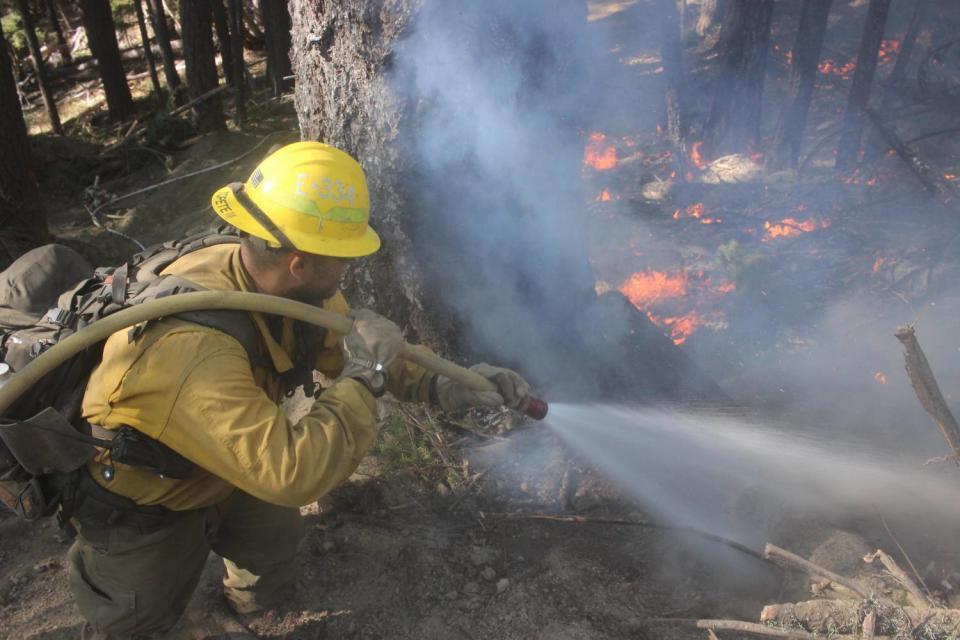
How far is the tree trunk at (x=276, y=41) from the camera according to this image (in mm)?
11802

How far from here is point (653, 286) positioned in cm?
695

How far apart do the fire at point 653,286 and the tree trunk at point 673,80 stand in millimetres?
3176

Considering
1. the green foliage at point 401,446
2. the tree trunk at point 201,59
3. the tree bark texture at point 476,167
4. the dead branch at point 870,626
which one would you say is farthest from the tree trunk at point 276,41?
the dead branch at point 870,626

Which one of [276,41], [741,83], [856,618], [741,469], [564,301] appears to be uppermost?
[276,41]

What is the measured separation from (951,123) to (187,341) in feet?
34.8

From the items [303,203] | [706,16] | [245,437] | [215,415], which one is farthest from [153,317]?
[706,16]

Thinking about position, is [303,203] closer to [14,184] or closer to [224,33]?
[14,184]

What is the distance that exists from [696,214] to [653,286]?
72.7 inches

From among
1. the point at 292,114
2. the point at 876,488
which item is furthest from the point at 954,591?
the point at 292,114

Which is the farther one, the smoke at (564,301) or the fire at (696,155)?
the fire at (696,155)

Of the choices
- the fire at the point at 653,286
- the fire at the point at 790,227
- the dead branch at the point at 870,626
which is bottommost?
the fire at the point at 653,286

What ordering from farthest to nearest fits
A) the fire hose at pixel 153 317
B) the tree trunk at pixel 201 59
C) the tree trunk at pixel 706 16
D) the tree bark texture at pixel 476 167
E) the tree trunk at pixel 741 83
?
the tree trunk at pixel 706 16 → the tree trunk at pixel 201 59 → the tree trunk at pixel 741 83 → the tree bark texture at pixel 476 167 → the fire hose at pixel 153 317

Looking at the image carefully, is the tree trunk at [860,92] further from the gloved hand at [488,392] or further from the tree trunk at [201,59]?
the tree trunk at [201,59]

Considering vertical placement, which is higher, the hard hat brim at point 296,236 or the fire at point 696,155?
the hard hat brim at point 296,236
